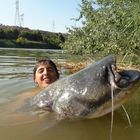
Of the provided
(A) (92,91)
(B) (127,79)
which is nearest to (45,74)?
(A) (92,91)

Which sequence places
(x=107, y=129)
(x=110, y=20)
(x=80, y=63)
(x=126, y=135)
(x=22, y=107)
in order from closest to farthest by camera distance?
(x=126, y=135)
(x=107, y=129)
(x=22, y=107)
(x=110, y=20)
(x=80, y=63)

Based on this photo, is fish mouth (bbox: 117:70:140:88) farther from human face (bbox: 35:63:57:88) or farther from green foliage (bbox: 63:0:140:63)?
green foliage (bbox: 63:0:140:63)

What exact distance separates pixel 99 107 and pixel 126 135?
1.74 feet

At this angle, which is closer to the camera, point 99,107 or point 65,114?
point 99,107

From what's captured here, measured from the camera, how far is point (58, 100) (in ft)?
18.2

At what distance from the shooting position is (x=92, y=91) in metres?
5.03

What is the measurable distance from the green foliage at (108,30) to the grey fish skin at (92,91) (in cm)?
670

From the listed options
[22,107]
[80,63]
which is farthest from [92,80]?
[80,63]

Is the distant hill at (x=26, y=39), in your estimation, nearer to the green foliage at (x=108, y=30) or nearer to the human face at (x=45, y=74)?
the green foliage at (x=108, y=30)

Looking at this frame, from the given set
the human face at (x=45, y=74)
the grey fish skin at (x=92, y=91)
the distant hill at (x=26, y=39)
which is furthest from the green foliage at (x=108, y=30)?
the distant hill at (x=26, y=39)

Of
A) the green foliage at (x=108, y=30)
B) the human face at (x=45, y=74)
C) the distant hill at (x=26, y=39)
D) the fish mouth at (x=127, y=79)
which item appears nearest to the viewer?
the fish mouth at (x=127, y=79)

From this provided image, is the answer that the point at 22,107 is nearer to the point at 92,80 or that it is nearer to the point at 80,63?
the point at 92,80

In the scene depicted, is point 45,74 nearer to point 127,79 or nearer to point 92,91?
point 92,91

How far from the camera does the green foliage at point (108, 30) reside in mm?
12875
